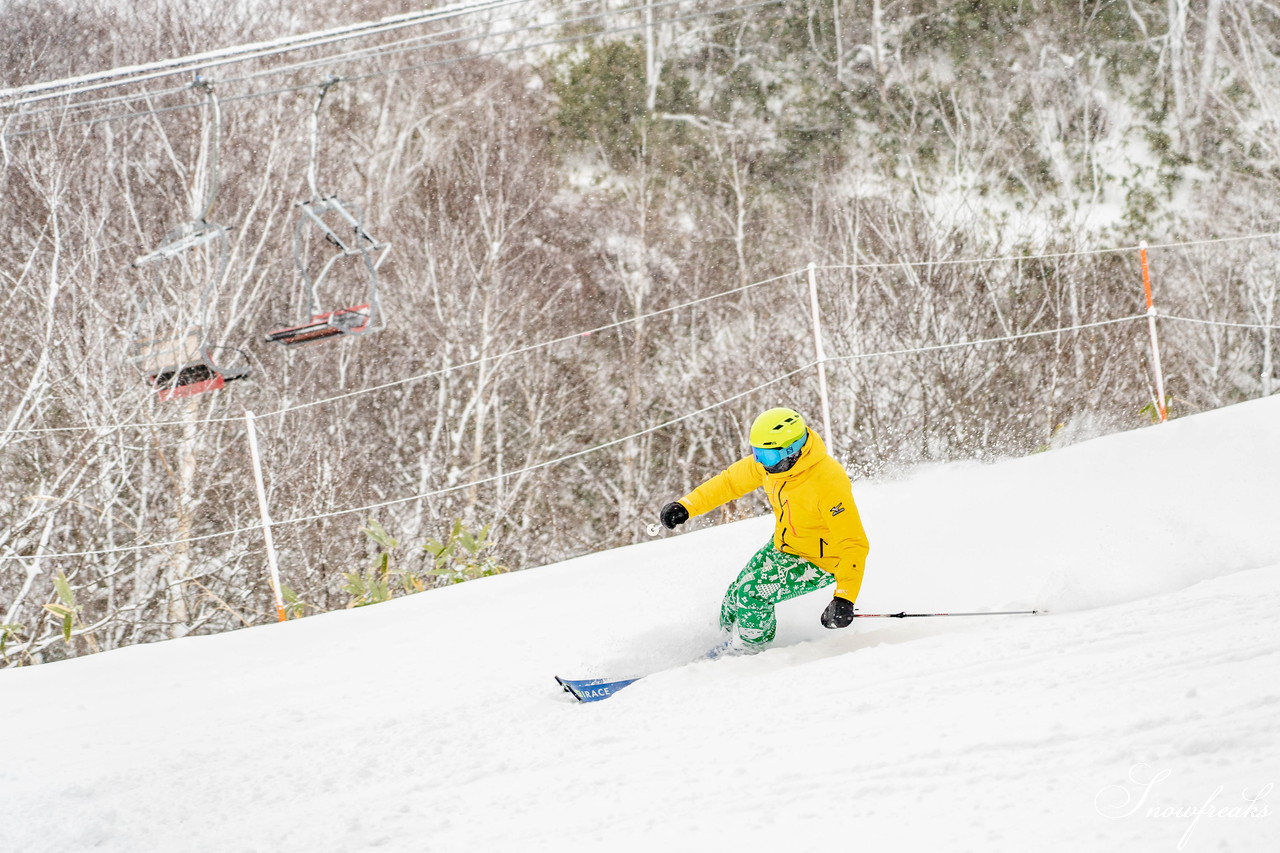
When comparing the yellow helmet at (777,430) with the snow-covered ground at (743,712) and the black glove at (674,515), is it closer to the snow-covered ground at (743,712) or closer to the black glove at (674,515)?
the black glove at (674,515)

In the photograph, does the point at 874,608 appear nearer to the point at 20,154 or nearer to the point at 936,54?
the point at 20,154

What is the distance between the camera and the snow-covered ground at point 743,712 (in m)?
2.85

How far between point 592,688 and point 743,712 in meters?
0.78

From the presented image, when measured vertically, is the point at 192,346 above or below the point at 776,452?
above

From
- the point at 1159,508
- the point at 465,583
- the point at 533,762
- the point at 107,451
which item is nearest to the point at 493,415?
the point at 107,451

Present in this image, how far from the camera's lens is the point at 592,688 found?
442 centimetres

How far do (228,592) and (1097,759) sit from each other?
13606 millimetres

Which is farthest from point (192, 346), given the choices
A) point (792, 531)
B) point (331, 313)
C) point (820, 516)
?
point (820, 516)

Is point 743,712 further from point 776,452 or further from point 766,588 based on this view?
point 776,452

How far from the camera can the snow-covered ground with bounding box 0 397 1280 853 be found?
9.34 ft

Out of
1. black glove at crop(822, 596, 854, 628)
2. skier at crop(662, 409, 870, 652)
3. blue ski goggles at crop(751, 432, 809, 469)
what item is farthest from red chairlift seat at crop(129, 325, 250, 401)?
black glove at crop(822, 596, 854, 628)

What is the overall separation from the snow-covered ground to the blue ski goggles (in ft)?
2.63

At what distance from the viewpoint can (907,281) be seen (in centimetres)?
1781

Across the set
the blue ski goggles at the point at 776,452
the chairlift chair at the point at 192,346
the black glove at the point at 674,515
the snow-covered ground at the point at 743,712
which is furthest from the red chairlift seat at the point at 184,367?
the blue ski goggles at the point at 776,452
